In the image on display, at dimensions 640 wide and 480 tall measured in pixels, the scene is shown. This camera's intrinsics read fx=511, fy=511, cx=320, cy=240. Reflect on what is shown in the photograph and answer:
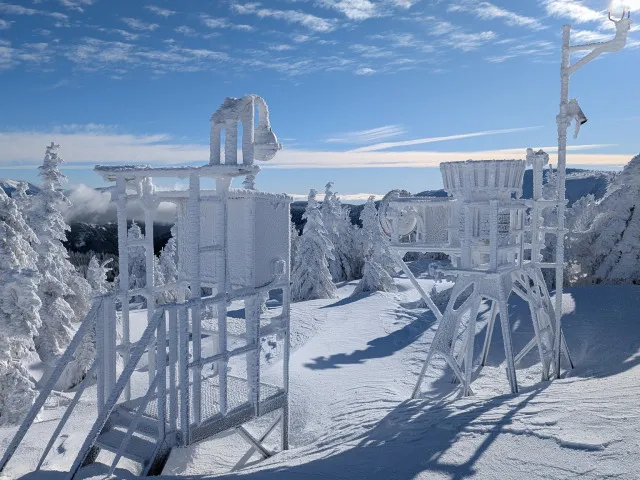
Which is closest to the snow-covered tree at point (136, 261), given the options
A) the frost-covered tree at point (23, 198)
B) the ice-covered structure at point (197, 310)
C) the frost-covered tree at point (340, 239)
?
the frost-covered tree at point (340, 239)

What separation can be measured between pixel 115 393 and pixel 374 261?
1130 inches

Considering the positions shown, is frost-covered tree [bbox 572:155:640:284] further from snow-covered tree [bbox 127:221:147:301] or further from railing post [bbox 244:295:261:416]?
snow-covered tree [bbox 127:221:147:301]

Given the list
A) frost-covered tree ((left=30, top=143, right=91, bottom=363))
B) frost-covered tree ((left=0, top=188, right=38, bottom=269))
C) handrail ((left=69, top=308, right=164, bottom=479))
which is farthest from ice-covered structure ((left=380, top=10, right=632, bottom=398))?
frost-covered tree ((left=30, top=143, right=91, bottom=363))

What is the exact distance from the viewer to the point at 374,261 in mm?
36938

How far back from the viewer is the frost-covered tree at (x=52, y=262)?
76.8ft

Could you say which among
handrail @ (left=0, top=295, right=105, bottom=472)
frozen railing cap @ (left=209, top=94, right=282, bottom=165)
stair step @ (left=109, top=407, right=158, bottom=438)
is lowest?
stair step @ (left=109, top=407, right=158, bottom=438)

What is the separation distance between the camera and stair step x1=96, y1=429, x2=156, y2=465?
32.6 feet

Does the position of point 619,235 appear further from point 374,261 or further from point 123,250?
point 123,250

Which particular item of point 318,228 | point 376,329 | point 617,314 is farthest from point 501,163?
point 318,228

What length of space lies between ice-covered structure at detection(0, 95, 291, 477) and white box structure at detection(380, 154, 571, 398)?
4604mm

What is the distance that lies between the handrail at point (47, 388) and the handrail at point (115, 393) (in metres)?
1.35

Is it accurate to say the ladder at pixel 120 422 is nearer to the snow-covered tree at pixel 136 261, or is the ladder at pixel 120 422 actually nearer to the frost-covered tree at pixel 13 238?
the frost-covered tree at pixel 13 238

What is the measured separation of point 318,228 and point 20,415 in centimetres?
2660

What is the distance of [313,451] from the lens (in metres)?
10.4
